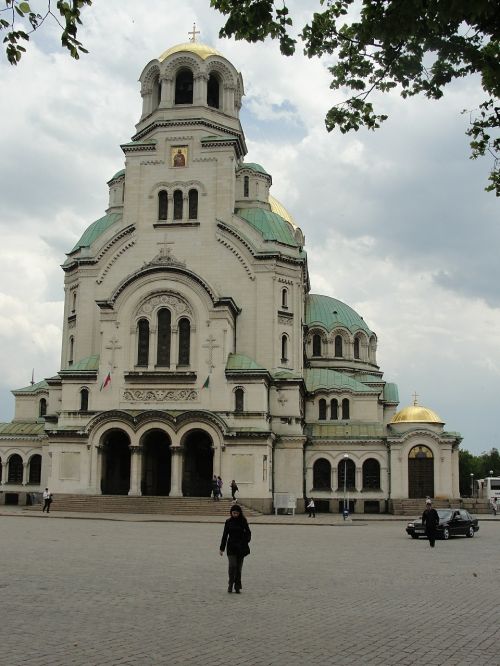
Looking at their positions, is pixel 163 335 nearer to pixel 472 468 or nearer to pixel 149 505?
pixel 149 505

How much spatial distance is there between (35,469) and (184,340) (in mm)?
17207

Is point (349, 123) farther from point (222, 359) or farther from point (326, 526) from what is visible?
point (222, 359)

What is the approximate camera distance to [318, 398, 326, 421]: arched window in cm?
6462

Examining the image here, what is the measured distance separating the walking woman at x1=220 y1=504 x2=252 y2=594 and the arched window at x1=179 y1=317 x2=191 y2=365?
38.0 meters

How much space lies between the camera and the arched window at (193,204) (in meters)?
59.5

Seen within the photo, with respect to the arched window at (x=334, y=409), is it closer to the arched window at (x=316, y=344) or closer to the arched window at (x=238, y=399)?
the arched window at (x=316, y=344)

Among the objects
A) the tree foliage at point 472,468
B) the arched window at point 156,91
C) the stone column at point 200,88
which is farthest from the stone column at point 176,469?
the tree foliage at point 472,468

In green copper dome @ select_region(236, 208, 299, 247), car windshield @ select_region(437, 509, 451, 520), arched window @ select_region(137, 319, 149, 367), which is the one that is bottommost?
car windshield @ select_region(437, 509, 451, 520)

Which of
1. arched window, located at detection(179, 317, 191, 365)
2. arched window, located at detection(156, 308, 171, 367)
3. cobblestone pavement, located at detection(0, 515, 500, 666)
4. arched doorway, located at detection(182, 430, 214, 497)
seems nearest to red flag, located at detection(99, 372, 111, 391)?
arched window, located at detection(156, 308, 171, 367)

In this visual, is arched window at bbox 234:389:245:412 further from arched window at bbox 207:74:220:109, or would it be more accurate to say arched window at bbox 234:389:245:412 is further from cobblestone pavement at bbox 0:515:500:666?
cobblestone pavement at bbox 0:515:500:666

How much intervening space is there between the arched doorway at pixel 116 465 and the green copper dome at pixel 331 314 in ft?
78.4

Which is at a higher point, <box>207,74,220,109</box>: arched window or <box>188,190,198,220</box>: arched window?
<box>207,74,220,109</box>: arched window

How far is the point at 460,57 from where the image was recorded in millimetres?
10805

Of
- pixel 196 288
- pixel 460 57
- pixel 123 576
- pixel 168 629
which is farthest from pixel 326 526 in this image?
pixel 460 57
